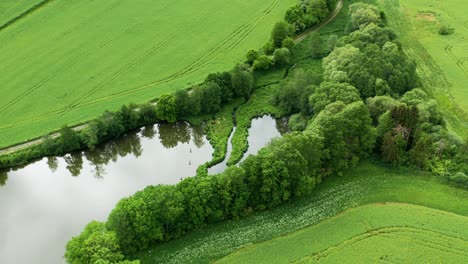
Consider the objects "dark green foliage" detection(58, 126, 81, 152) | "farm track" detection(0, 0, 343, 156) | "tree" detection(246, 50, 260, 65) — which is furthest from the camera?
"tree" detection(246, 50, 260, 65)

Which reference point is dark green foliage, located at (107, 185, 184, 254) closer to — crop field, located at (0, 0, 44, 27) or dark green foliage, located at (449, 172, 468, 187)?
dark green foliage, located at (449, 172, 468, 187)

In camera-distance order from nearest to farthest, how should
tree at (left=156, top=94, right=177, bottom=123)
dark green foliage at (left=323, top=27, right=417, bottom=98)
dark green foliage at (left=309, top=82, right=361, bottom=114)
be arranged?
dark green foliage at (left=309, top=82, right=361, bottom=114)
dark green foliage at (left=323, top=27, right=417, bottom=98)
tree at (left=156, top=94, right=177, bottom=123)

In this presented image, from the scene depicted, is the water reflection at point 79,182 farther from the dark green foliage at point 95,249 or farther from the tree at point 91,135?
the dark green foliage at point 95,249

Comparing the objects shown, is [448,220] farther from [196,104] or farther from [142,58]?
[142,58]

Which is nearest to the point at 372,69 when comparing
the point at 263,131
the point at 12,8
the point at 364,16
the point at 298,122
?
the point at 298,122

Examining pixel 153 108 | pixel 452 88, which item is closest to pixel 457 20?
pixel 452 88

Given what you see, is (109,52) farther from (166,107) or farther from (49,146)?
(49,146)

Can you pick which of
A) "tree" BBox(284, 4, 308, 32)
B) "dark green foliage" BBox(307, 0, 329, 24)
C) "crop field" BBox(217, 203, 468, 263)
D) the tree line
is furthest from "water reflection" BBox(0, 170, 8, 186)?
"dark green foliage" BBox(307, 0, 329, 24)
